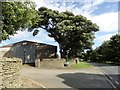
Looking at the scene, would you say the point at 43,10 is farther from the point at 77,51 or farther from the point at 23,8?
the point at 23,8

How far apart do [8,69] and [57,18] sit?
97.8 feet

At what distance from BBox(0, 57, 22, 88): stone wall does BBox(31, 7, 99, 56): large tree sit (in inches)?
1040

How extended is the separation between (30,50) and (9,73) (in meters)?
29.7

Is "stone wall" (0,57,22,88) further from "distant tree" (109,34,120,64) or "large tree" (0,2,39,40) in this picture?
"distant tree" (109,34,120,64)

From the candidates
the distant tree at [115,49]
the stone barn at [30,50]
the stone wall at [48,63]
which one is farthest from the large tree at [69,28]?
the distant tree at [115,49]

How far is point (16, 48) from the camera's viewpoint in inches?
1820

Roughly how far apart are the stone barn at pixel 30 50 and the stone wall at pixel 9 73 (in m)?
27.2

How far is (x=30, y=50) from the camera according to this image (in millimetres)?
46156

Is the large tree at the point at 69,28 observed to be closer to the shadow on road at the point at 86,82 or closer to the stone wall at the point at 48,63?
the stone wall at the point at 48,63

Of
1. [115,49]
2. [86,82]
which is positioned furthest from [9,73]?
[115,49]

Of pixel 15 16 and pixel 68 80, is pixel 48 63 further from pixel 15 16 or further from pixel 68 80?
pixel 15 16

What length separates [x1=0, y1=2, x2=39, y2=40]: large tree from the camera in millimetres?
16875

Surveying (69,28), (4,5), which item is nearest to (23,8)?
(4,5)

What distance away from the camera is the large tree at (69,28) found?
44.7 meters
